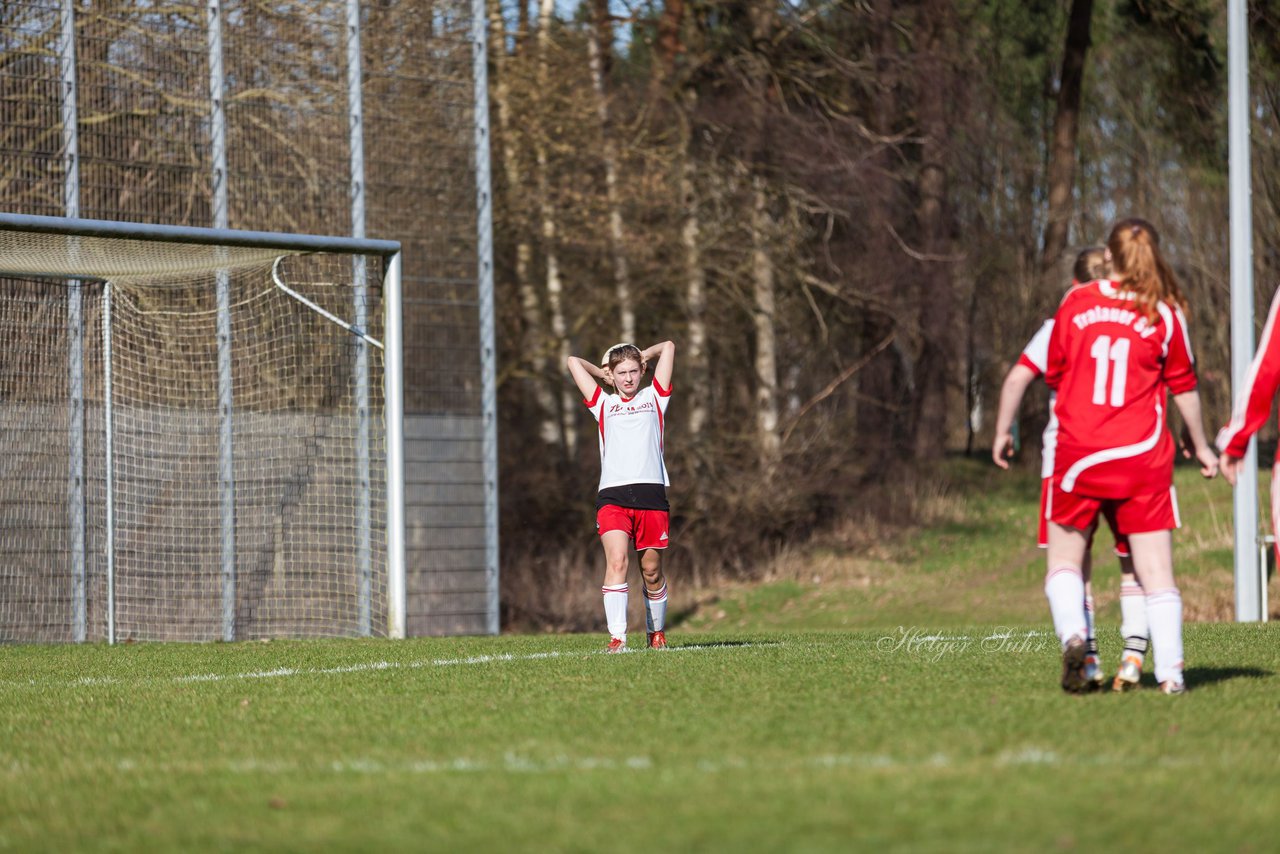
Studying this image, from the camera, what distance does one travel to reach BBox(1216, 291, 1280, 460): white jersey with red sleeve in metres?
5.69

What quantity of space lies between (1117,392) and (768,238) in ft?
62.9

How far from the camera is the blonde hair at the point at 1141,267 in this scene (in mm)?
6289

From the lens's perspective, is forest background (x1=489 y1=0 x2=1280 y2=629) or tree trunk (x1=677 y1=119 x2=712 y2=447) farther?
tree trunk (x1=677 y1=119 x2=712 y2=447)

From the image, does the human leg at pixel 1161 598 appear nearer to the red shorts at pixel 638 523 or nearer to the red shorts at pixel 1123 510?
the red shorts at pixel 1123 510

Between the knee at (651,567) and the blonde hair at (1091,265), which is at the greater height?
the blonde hair at (1091,265)

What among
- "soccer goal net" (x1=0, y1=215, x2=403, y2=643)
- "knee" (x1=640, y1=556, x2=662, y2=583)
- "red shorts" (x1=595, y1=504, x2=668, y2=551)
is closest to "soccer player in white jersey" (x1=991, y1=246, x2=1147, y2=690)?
"red shorts" (x1=595, y1=504, x2=668, y2=551)

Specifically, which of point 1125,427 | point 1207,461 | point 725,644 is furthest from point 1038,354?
point 725,644

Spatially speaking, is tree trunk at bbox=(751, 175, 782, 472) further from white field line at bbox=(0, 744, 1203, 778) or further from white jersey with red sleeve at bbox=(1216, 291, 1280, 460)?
white field line at bbox=(0, 744, 1203, 778)

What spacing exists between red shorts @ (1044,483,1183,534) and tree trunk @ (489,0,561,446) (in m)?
18.1

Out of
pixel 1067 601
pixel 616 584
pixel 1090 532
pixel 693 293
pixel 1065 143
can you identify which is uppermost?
pixel 1065 143

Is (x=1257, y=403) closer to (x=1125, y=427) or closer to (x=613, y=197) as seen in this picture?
(x=1125, y=427)

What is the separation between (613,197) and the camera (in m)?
24.4

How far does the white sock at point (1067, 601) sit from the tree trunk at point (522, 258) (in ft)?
59.5

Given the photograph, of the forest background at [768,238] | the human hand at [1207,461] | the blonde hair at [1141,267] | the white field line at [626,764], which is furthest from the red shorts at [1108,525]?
the forest background at [768,238]
